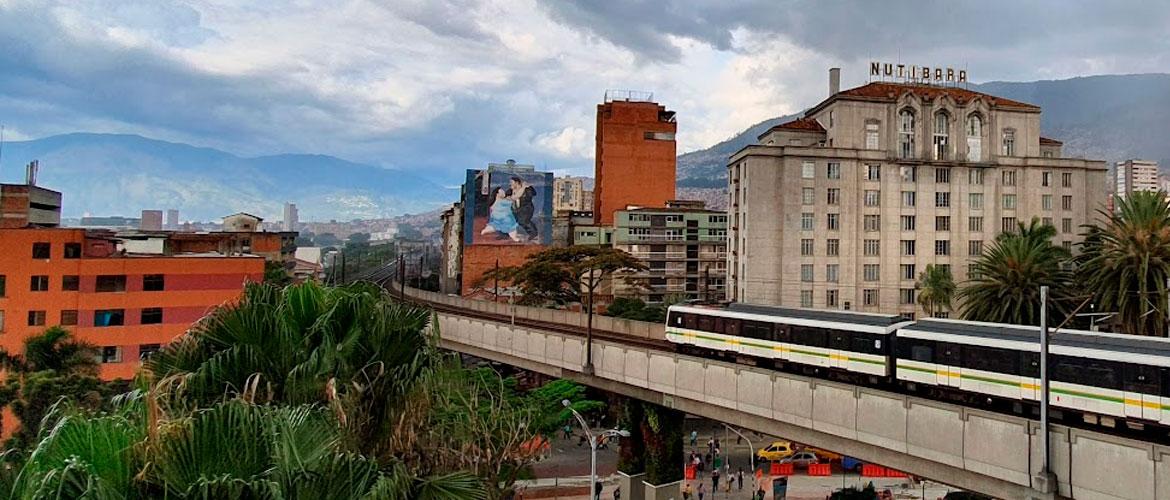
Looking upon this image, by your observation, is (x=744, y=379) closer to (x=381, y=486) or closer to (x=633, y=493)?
(x=633, y=493)

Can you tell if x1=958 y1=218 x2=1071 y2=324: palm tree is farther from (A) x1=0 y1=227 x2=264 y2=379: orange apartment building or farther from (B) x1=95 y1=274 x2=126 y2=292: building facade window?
(B) x1=95 y1=274 x2=126 y2=292: building facade window

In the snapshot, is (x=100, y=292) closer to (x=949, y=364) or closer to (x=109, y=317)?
(x=109, y=317)

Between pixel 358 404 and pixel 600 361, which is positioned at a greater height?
pixel 358 404

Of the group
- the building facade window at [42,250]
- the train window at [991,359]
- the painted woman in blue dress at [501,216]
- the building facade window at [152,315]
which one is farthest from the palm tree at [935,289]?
the building facade window at [42,250]

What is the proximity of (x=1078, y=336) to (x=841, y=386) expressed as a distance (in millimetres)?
7340

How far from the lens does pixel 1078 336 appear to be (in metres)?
21.1

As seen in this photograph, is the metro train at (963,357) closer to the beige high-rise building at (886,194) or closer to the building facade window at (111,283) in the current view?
the beige high-rise building at (886,194)

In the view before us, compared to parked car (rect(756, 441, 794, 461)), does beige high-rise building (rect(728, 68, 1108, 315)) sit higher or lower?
higher

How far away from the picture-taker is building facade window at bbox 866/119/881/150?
6575 cm

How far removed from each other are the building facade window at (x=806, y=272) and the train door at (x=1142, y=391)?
1800 inches

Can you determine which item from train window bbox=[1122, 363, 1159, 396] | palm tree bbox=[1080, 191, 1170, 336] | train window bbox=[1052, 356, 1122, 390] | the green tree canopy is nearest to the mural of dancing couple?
the green tree canopy

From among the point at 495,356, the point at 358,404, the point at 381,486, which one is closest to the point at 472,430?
the point at 358,404

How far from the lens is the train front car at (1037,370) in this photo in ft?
59.8

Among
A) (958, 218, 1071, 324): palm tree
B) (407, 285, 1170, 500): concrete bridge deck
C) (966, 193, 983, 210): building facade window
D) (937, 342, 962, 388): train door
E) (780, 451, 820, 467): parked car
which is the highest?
(966, 193, 983, 210): building facade window
